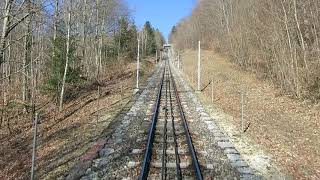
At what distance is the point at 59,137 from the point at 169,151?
210 inches

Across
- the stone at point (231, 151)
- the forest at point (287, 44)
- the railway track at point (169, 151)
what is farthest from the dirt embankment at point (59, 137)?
the forest at point (287, 44)

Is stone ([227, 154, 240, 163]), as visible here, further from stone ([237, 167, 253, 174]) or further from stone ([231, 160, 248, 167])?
stone ([237, 167, 253, 174])

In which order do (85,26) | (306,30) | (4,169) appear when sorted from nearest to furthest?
(4,169)
(306,30)
(85,26)

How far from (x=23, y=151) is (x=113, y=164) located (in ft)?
17.2

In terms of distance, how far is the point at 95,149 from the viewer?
13.4 meters

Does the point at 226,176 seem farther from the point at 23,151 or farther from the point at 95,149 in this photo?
the point at 23,151

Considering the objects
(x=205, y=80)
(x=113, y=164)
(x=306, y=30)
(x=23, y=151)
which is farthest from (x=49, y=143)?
(x=205, y=80)

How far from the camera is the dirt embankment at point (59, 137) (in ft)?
40.0

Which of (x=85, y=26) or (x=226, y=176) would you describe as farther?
(x=85, y=26)

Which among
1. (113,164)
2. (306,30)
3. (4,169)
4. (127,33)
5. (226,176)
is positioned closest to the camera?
(226,176)

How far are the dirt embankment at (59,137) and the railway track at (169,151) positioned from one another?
6.86 feet

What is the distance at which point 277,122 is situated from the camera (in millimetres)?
18938

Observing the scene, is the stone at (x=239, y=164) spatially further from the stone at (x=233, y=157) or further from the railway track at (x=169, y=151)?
the railway track at (x=169, y=151)

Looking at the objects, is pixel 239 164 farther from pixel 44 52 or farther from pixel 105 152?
pixel 44 52
